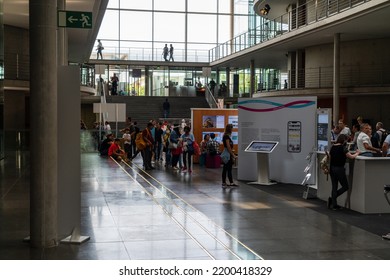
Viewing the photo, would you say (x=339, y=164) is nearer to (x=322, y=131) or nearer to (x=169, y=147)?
(x=322, y=131)

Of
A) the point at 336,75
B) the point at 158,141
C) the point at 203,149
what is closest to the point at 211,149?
the point at 203,149

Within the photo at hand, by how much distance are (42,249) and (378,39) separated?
26.9m

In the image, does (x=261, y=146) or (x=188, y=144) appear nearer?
(x=261, y=146)

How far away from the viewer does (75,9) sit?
25.8 metres

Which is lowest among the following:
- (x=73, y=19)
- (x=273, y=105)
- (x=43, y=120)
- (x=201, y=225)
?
(x=201, y=225)

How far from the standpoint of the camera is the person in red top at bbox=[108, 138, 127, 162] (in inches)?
1001

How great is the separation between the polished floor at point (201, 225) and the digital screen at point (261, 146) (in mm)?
1085

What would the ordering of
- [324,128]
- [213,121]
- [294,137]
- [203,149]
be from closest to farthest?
[324,128]
[294,137]
[203,149]
[213,121]

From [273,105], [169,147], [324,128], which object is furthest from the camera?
[169,147]

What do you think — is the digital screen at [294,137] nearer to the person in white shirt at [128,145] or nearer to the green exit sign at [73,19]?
the green exit sign at [73,19]

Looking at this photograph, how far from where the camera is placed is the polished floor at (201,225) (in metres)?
8.08

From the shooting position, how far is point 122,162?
80.1ft

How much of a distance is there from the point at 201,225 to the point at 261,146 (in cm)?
679

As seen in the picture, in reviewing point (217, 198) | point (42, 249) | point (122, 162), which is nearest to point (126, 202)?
point (217, 198)
